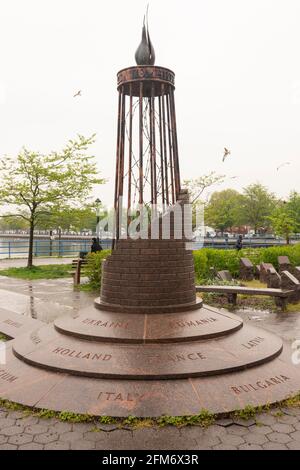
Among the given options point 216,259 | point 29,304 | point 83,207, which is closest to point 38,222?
point 83,207

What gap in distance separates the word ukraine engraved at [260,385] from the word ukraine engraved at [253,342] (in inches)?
29.7

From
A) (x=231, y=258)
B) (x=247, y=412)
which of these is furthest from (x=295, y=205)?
(x=247, y=412)

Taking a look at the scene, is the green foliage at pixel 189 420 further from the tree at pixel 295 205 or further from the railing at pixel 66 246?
the tree at pixel 295 205

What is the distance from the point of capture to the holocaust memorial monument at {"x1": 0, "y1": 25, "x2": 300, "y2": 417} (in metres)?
5.00

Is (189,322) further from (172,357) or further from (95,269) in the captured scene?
(95,269)

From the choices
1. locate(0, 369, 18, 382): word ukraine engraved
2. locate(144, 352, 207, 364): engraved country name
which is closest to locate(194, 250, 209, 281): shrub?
locate(144, 352, 207, 364): engraved country name

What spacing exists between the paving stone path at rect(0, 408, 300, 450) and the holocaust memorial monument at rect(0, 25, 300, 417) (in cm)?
26

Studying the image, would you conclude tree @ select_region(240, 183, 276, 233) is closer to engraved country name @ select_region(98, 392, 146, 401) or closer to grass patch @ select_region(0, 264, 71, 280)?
grass patch @ select_region(0, 264, 71, 280)

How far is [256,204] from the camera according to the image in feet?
201

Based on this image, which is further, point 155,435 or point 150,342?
point 150,342

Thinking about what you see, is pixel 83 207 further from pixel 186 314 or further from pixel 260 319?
pixel 186 314

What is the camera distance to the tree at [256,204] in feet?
200

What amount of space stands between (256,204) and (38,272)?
154 feet

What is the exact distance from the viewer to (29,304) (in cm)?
1166
